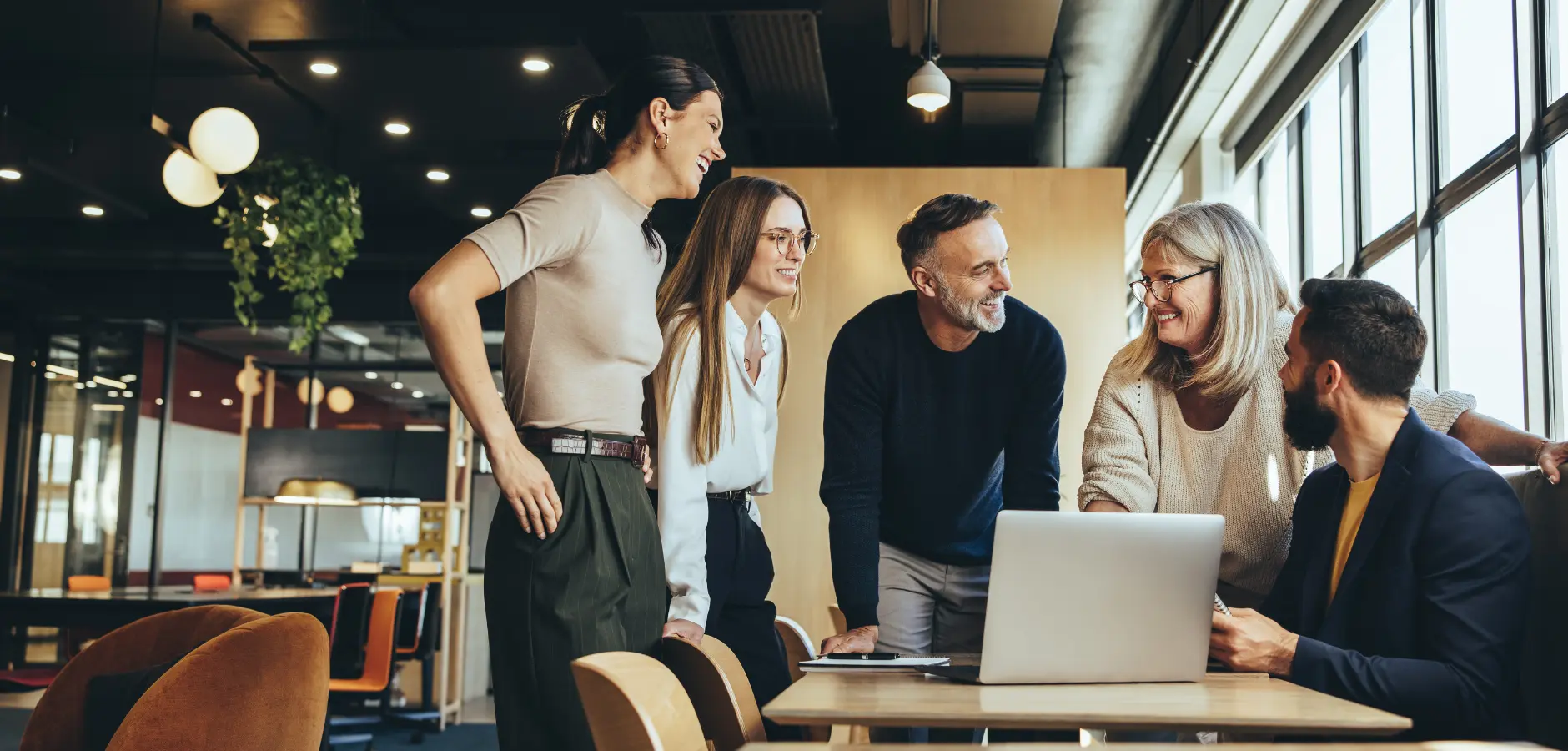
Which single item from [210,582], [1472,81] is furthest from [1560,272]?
[210,582]

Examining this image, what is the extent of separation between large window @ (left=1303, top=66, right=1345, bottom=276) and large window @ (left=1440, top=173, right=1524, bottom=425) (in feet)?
3.91

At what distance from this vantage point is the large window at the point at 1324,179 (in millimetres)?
5812

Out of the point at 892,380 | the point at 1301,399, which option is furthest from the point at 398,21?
the point at 1301,399

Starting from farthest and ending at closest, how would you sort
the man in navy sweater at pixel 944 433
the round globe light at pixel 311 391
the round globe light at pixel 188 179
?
1. the round globe light at pixel 311 391
2. the round globe light at pixel 188 179
3. the man in navy sweater at pixel 944 433

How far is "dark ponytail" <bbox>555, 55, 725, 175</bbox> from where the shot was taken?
6.64 feet

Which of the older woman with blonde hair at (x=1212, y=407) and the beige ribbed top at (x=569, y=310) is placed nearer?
the beige ribbed top at (x=569, y=310)

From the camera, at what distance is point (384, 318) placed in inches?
411

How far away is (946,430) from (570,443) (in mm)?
1062

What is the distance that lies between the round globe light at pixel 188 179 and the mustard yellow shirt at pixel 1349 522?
5.74 m

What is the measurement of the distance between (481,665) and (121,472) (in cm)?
363

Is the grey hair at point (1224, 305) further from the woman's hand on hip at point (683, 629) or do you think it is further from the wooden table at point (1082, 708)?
the woman's hand on hip at point (683, 629)

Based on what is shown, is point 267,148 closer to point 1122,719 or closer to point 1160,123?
point 1160,123

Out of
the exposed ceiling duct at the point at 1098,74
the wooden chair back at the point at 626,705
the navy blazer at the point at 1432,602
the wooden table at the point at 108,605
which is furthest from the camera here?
the exposed ceiling duct at the point at 1098,74

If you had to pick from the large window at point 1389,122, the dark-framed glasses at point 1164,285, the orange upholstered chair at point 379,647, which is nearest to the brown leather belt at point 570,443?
the dark-framed glasses at point 1164,285
